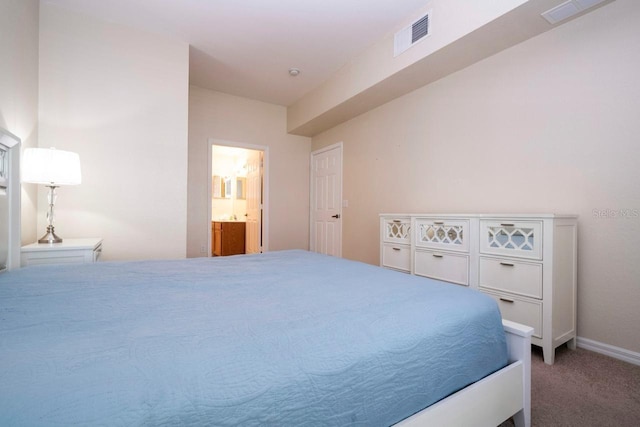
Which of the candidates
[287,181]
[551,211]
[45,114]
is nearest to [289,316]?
[551,211]

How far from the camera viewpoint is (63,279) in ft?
4.43

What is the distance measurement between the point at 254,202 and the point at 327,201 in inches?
51.1

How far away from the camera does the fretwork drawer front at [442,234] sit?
2365mm

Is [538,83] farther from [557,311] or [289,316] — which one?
[289,316]

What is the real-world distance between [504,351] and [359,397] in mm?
717

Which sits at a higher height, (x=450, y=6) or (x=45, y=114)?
(x=450, y=6)

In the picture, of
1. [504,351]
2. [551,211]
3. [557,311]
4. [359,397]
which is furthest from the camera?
[551,211]

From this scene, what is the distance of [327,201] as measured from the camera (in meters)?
4.81

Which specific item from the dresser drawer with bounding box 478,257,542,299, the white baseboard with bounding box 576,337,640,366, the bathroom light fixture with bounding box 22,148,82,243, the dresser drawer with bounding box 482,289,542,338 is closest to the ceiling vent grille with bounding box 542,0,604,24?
the dresser drawer with bounding box 478,257,542,299

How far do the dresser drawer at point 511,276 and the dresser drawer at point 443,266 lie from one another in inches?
5.4

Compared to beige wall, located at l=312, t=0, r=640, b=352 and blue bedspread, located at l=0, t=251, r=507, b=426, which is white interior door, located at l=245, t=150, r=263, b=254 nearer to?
beige wall, located at l=312, t=0, r=640, b=352

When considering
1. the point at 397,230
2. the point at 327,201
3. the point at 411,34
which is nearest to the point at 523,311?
the point at 397,230

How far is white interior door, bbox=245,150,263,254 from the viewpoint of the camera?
16.0 feet

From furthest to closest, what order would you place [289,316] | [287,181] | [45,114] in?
[287,181] < [45,114] < [289,316]
